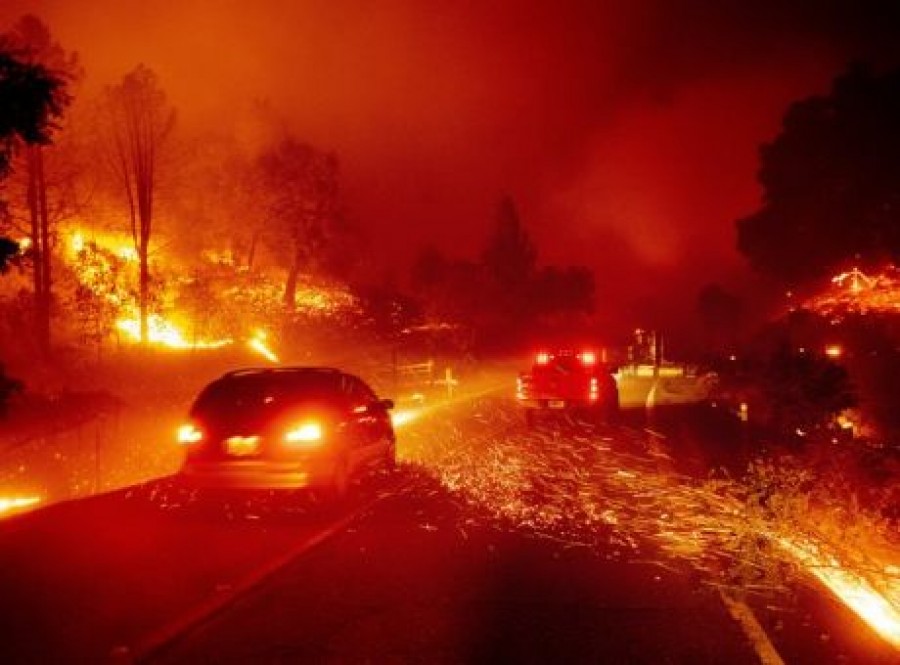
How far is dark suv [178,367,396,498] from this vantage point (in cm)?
1077

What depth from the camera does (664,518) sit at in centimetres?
1067

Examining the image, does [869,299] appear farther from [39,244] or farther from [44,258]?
A: [39,244]

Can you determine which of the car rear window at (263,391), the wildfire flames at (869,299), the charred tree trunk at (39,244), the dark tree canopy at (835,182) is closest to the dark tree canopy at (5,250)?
the car rear window at (263,391)

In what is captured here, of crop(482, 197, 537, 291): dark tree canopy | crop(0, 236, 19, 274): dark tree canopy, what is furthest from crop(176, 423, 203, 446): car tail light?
crop(482, 197, 537, 291): dark tree canopy

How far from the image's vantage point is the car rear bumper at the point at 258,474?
10.7 meters

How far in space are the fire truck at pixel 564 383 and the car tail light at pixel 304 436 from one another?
1250 cm

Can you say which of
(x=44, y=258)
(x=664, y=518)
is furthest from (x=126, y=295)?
(x=664, y=518)

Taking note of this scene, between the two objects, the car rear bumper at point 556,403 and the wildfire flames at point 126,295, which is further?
the wildfire flames at point 126,295

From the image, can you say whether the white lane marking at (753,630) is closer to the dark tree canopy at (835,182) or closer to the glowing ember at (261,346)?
the dark tree canopy at (835,182)

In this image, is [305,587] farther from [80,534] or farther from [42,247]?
[42,247]

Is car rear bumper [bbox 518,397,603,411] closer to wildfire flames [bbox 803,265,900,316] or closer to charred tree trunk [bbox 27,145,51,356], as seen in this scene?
wildfire flames [bbox 803,265,900,316]

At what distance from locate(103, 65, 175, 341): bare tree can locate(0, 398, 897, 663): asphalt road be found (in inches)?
971

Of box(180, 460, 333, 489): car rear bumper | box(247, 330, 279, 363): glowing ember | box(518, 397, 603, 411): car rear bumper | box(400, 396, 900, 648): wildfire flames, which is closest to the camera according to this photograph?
box(400, 396, 900, 648): wildfire flames

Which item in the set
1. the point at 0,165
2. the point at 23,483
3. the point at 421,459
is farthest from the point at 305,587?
the point at 23,483
